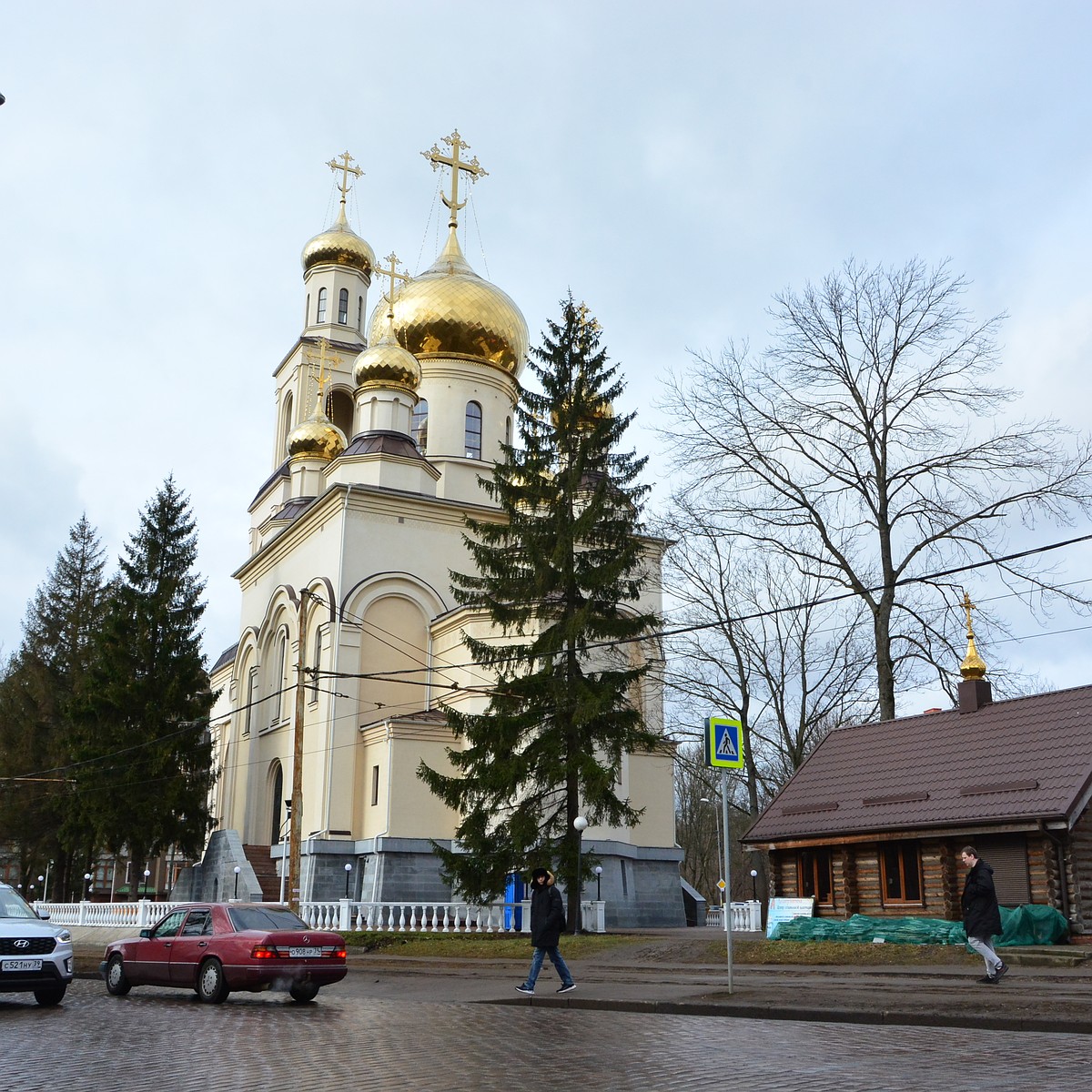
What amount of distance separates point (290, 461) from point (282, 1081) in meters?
36.3

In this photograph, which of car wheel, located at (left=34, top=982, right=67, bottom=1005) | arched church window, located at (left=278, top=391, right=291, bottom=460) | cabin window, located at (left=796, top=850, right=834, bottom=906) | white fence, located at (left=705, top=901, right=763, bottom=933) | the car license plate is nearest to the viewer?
the car license plate

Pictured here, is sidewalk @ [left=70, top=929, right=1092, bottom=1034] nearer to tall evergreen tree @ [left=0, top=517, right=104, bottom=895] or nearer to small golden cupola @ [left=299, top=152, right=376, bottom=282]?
tall evergreen tree @ [left=0, top=517, right=104, bottom=895]

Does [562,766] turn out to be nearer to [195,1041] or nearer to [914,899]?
[914,899]

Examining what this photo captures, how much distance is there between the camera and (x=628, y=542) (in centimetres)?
2336

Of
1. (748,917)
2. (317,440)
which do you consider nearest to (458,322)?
(317,440)

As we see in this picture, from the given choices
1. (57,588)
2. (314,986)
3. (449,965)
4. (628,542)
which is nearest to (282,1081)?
(314,986)

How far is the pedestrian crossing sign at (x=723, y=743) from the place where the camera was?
39.5 ft

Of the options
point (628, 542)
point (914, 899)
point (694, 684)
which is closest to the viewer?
point (914, 899)

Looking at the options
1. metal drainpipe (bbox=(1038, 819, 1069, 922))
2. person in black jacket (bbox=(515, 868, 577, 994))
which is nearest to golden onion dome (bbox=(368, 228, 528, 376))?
metal drainpipe (bbox=(1038, 819, 1069, 922))

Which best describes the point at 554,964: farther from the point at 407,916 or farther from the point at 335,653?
the point at 335,653

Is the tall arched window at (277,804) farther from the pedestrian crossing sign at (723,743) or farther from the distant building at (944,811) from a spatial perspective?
the pedestrian crossing sign at (723,743)

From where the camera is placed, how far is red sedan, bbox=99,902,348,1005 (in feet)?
42.1

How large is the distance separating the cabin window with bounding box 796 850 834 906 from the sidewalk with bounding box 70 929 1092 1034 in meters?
2.59

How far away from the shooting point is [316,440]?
41.6 metres
